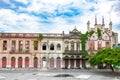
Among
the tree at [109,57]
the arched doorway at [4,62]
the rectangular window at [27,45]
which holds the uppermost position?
the rectangular window at [27,45]

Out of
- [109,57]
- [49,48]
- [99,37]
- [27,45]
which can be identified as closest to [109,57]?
[109,57]

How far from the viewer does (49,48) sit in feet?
191

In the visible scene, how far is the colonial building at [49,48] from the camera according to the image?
57469 millimetres

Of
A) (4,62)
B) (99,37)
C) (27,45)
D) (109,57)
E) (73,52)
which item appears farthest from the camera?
(99,37)

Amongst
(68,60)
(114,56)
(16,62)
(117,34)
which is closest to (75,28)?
(68,60)

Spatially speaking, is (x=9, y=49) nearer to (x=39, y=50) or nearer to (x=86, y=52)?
(x=39, y=50)

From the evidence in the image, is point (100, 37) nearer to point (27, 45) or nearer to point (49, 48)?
point (49, 48)

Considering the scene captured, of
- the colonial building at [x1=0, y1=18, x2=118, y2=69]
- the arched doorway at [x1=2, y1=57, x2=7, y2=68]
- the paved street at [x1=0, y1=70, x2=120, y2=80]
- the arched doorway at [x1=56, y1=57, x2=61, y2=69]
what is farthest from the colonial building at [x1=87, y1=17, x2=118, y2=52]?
the arched doorway at [x1=2, y1=57, x2=7, y2=68]

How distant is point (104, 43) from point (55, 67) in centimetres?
1388

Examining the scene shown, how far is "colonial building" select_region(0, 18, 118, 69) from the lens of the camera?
57469 mm

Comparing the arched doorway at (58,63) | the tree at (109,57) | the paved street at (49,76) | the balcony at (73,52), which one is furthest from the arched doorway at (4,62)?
the tree at (109,57)

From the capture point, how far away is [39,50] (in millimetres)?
58062

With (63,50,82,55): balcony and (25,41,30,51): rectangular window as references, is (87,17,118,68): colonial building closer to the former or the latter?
(63,50,82,55): balcony

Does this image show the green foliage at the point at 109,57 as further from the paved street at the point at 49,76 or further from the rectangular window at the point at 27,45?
the rectangular window at the point at 27,45
